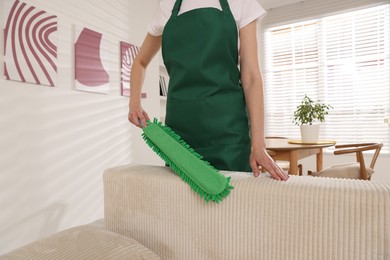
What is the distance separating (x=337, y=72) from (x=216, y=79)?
12.4ft

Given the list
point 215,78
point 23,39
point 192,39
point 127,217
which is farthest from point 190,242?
point 23,39

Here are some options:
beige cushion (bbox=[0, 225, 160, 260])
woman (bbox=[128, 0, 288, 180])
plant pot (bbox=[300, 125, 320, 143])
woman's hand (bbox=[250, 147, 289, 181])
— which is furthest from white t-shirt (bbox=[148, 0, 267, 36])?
plant pot (bbox=[300, 125, 320, 143])

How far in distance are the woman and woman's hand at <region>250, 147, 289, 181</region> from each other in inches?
3.0

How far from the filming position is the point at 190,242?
2.53 feet

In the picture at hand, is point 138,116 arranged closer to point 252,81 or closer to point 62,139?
point 252,81

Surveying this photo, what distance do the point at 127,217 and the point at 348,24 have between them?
14.0ft

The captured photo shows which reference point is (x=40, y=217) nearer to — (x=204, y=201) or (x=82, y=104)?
(x=82, y=104)

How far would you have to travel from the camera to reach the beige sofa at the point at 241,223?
1.94ft

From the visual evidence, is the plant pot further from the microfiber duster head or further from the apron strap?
the microfiber duster head

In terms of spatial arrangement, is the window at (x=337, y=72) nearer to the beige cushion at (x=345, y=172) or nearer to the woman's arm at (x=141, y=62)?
the beige cushion at (x=345, y=172)

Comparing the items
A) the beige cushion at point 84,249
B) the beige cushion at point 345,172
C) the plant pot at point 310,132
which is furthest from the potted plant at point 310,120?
the beige cushion at point 84,249

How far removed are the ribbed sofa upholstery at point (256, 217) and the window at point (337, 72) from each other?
3.83m

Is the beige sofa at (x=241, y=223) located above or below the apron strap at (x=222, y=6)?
below

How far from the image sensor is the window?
390 cm
